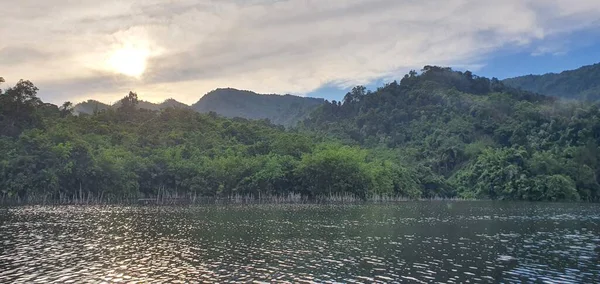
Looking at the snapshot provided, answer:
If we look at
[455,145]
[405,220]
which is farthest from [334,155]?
[455,145]

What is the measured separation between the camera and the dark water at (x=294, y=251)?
2567 cm

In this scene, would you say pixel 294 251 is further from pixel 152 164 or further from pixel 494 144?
pixel 494 144

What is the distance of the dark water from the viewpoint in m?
25.7

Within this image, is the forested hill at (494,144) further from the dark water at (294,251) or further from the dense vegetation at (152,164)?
the dark water at (294,251)

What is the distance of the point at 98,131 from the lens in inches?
5138

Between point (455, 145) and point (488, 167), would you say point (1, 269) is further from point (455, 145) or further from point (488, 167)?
point (455, 145)

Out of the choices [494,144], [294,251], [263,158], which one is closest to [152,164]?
[263,158]

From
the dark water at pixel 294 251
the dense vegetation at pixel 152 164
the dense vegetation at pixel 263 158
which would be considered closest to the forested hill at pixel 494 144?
the dense vegetation at pixel 263 158

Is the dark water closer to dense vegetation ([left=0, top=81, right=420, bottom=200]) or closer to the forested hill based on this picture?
dense vegetation ([left=0, top=81, right=420, bottom=200])

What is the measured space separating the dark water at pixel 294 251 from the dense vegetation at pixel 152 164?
1393 inches

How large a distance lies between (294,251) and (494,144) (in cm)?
13578

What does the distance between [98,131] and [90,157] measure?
4062 cm

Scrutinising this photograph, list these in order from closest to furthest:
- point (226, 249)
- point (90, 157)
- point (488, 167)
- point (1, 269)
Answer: point (1, 269)
point (226, 249)
point (90, 157)
point (488, 167)

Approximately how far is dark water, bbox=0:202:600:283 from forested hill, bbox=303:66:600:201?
66.6 meters
